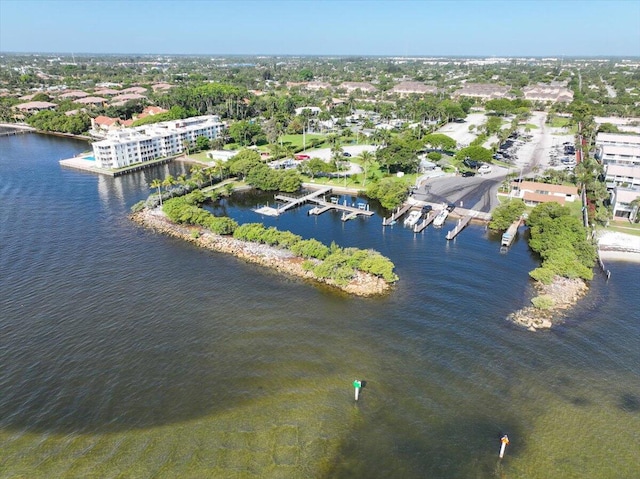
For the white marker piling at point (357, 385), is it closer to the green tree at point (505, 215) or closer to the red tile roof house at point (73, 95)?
the green tree at point (505, 215)

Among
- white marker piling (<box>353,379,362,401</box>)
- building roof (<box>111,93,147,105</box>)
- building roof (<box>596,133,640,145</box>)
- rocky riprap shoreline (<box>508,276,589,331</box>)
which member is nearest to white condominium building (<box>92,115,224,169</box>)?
building roof (<box>111,93,147,105</box>)

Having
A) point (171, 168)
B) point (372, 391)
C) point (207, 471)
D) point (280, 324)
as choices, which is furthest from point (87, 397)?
point (171, 168)

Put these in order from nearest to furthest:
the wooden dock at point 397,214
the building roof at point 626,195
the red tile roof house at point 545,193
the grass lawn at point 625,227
Result: the grass lawn at point 625,227 < the building roof at point 626,195 < the wooden dock at point 397,214 < the red tile roof house at point 545,193

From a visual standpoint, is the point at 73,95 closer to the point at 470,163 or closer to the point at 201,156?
the point at 201,156

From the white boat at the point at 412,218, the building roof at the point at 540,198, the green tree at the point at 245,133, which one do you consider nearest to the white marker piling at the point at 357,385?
the white boat at the point at 412,218

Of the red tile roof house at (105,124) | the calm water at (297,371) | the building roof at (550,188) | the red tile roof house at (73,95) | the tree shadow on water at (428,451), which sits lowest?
the tree shadow on water at (428,451)

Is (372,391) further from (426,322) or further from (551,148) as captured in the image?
(551,148)

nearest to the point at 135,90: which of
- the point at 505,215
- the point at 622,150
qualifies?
the point at 505,215

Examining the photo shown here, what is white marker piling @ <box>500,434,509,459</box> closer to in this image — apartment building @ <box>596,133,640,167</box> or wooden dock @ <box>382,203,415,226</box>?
wooden dock @ <box>382,203,415,226</box>
